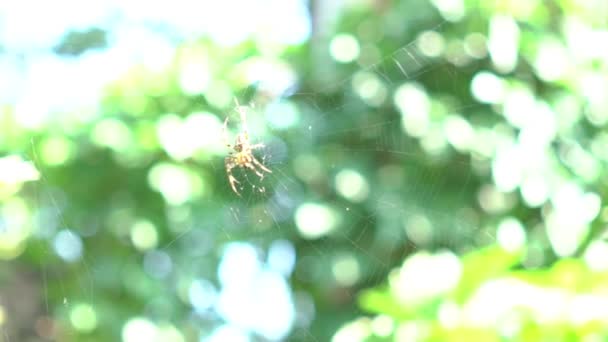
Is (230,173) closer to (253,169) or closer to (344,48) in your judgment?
(253,169)

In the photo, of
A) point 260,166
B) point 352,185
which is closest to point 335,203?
point 352,185

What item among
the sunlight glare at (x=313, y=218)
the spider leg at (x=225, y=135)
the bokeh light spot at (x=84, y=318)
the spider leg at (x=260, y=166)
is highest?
the spider leg at (x=225, y=135)

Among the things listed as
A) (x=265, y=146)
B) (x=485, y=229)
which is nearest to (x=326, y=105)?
(x=265, y=146)

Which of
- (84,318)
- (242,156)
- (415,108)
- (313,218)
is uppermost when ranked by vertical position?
(415,108)

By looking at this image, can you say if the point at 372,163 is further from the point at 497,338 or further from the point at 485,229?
the point at 497,338

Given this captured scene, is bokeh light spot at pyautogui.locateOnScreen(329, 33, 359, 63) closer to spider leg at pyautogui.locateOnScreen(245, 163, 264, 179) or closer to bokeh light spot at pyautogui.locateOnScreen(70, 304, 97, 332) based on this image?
spider leg at pyautogui.locateOnScreen(245, 163, 264, 179)

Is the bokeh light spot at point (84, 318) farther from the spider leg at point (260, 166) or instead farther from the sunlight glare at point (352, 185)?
the sunlight glare at point (352, 185)

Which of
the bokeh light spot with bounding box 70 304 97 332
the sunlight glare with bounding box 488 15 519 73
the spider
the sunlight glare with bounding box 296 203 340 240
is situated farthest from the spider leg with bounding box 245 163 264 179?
the sunlight glare with bounding box 488 15 519 73

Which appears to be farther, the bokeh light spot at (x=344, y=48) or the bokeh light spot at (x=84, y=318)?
the bokeh light spot at (x=344, y=48)

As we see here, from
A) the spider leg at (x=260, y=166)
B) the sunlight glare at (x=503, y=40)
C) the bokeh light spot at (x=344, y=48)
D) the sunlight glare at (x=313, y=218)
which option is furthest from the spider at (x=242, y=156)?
the sunlight glare at (x=503, y=40)
